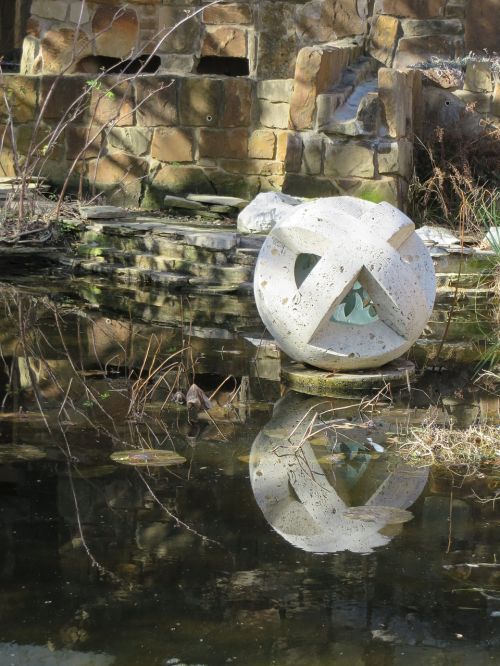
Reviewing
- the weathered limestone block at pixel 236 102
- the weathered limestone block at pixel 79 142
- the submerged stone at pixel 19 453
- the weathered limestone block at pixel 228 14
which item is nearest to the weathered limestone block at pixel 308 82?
the weathered limestone block at pixel 236 102

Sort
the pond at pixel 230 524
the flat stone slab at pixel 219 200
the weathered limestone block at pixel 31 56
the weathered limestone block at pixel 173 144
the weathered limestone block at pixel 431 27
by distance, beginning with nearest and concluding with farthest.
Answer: the pond at pixel 230 524 < the flat stone slab at pixel 219 200 < the weathered limestone block at pixel 173 144 < the weathered limestone block at pixel 31 56 < the weathered limestone block at pixel 431 27

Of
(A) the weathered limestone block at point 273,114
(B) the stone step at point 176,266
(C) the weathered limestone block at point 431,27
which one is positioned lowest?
(B) the stone step at point 176,266

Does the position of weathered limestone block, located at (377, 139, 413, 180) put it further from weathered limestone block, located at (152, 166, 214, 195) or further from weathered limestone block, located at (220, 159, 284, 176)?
weathered limestone block, located at (152, 166, 214, 195)

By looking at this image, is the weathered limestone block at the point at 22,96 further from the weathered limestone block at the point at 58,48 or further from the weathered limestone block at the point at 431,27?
the weathered limestone block at the point at 431,27

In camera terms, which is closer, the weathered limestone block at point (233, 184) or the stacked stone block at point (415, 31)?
the weathered limestone block at point (233, 184)

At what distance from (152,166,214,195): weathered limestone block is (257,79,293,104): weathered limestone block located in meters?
0.94

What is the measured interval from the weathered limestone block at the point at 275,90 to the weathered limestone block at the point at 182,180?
3.09 feet

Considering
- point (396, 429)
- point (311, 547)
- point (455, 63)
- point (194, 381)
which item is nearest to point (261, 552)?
point (311, 547)

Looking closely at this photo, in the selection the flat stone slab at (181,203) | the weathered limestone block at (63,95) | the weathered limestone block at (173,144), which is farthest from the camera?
the weathered limestone block at (63,95)

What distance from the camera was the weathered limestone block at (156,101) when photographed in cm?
1119

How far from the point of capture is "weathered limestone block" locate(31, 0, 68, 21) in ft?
38.4

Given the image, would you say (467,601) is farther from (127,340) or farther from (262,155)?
(262,155)

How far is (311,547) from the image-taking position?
4027 mm

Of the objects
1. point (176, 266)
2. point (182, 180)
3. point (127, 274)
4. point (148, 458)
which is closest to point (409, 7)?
point (182, 180)
